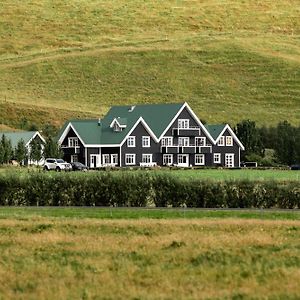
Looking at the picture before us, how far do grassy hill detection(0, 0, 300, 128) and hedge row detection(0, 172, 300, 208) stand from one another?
7307cm

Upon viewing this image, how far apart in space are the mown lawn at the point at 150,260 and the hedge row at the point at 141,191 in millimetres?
9615

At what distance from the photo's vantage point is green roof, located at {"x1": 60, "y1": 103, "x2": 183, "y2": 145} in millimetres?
91250

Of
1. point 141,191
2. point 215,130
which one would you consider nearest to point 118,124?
point 215,130

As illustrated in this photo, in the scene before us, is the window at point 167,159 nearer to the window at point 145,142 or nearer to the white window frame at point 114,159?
the window at point 145,142

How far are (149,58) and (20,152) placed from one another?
7312 centimetres

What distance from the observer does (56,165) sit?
83000mm

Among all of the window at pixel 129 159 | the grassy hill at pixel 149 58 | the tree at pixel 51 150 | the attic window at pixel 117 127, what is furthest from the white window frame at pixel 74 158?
the grassy hill at pixel 149 58

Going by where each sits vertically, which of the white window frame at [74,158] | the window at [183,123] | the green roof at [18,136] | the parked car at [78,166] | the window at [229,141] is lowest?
the parked car at [78,166]

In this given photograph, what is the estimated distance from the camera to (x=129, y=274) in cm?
1981

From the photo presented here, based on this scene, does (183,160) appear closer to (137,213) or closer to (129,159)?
(129,159)

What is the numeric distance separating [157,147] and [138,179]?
5281cm

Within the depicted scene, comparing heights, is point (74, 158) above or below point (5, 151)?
below

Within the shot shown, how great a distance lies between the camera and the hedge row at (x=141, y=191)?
40375 mm

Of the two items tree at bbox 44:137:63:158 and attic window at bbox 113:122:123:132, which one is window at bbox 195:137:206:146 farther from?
tree at bbox 44:137:63:158
